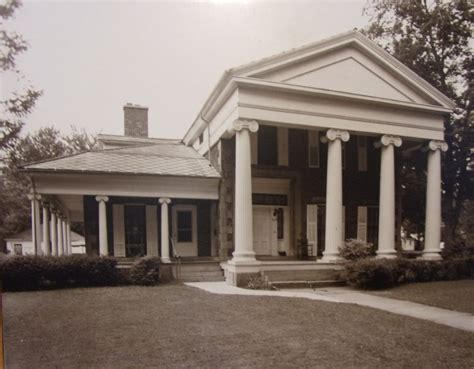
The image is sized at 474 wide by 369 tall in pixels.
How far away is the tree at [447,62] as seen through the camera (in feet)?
57.1

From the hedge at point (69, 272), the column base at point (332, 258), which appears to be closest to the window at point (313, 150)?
the column base at point (332, 258)

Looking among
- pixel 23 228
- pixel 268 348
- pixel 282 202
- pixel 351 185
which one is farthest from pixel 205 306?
pixel 23 228

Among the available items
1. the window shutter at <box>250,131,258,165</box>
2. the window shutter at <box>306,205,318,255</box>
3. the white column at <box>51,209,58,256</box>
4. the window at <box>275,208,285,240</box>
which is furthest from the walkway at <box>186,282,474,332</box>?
the white column at <box>51,209,58,256</box>

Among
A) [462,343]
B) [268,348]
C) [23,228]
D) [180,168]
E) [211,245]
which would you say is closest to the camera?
[268,348]

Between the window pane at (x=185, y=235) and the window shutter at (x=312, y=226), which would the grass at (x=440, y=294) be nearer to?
the window shutter at (x=312, y=226)

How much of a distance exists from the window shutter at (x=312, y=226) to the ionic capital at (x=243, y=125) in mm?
5182

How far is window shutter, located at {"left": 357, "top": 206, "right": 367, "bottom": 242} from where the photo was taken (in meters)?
15.9

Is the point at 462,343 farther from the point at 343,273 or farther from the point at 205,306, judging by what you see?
the point at 343,273

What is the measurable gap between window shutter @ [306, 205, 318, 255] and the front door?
703 centimetres

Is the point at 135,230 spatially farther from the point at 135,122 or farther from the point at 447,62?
the point at 447,62

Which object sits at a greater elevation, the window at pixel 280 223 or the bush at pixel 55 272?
the window at pixel 280 223

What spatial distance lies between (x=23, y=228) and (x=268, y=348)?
36.1 metres

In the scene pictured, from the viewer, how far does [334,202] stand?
12664 millimetres

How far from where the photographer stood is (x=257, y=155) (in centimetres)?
1479
